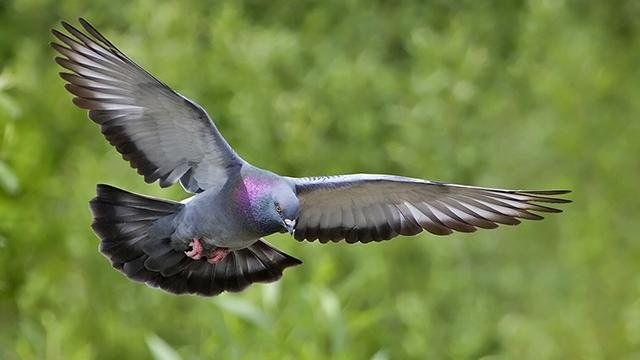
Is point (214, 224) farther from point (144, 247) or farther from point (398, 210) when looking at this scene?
point (398, 210)

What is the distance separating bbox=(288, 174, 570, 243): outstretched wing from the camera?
3287mm

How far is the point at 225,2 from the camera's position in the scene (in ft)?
22.8

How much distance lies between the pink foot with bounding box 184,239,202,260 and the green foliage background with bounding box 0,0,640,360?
3.89ft

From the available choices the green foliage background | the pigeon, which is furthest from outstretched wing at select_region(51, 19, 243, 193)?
the green foliage background

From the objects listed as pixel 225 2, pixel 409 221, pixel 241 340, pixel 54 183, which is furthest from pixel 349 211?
pixel 225 2

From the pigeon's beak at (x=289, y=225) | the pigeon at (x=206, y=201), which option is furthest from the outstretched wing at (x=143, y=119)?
the pigeon's beak at (x=289, y=225)

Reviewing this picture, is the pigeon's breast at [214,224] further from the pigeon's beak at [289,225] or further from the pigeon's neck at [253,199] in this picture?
the pigeon's beak at [289,225]

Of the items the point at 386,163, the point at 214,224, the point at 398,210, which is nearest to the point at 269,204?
the point at 214,224

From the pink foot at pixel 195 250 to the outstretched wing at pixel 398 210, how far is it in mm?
306

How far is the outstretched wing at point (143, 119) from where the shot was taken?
3002 millimetres

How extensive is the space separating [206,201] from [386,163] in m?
3.27

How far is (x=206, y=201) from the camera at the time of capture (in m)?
3.06

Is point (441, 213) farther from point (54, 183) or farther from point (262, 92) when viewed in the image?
point (262, 92)

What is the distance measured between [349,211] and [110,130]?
0.70m
